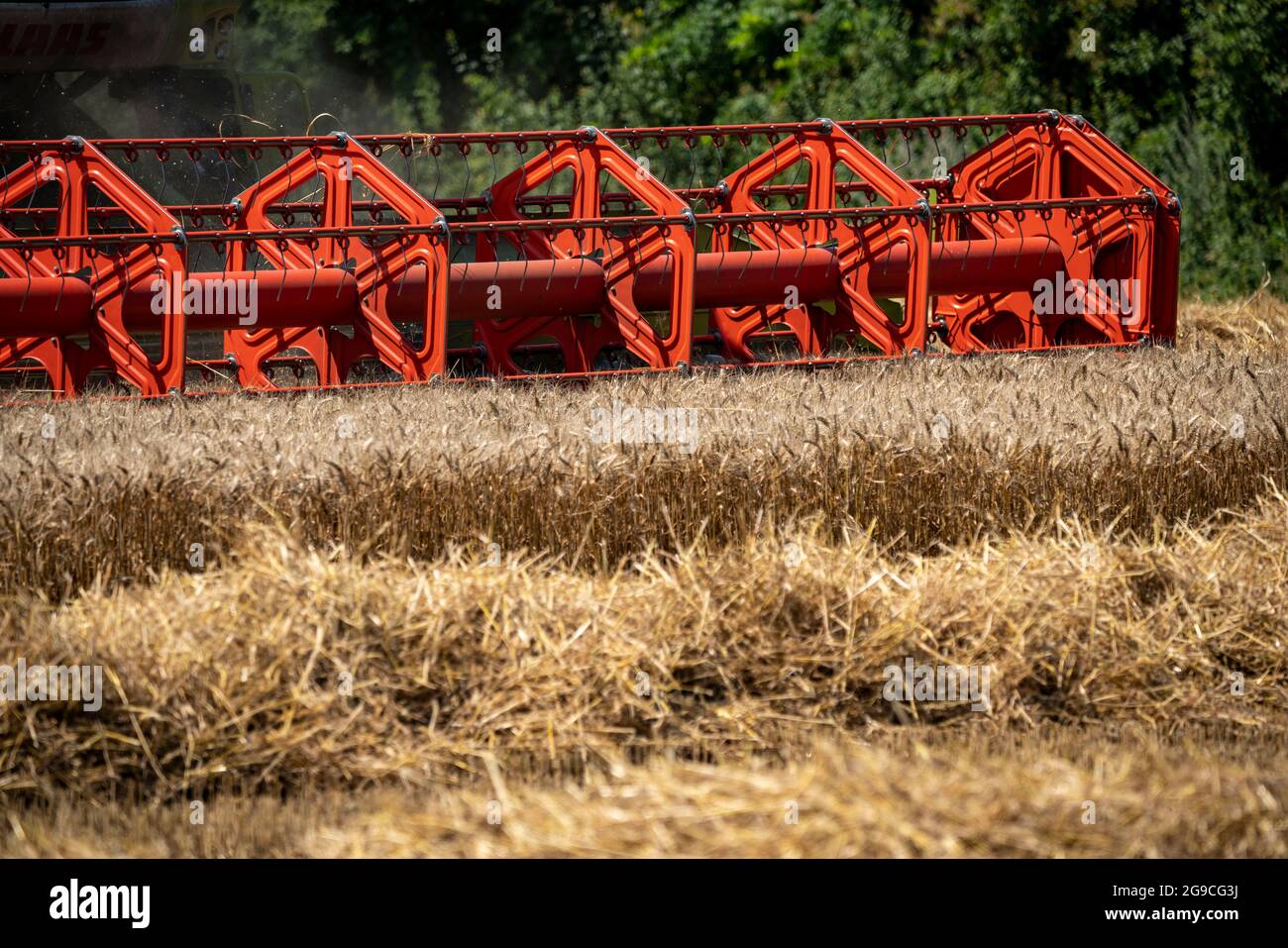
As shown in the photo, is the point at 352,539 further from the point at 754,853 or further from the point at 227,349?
the point at 227,349

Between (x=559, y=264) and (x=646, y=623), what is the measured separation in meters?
3.22

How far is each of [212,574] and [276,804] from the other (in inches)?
40.2

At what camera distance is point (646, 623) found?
14.0 ft

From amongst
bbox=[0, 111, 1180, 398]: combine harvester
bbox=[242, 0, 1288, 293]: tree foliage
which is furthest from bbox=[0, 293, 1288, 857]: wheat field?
bbox=[242, 0, 1288, 293]: tree foliage

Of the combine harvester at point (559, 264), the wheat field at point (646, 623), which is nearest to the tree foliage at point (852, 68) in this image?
the combine harvester at point (559, 264)

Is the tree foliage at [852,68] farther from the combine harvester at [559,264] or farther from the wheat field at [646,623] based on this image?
the wheat field at [646,623]

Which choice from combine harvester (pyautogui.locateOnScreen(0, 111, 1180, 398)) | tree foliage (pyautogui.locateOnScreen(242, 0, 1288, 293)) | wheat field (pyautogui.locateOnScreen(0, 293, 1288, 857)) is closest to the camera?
→ wheat field (pyautogui.locateOnScreen(0, 293, 1288, 857))

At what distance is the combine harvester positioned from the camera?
648 centimetres

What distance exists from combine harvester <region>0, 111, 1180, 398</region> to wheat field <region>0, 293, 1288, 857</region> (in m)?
0.97

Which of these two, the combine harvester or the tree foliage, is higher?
the tree foliage

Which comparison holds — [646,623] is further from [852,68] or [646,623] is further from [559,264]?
[852,68]

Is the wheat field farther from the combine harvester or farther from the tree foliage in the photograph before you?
the tree foliage

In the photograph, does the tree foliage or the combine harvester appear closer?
the combine harvester

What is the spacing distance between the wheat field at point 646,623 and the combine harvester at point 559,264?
970 mm
